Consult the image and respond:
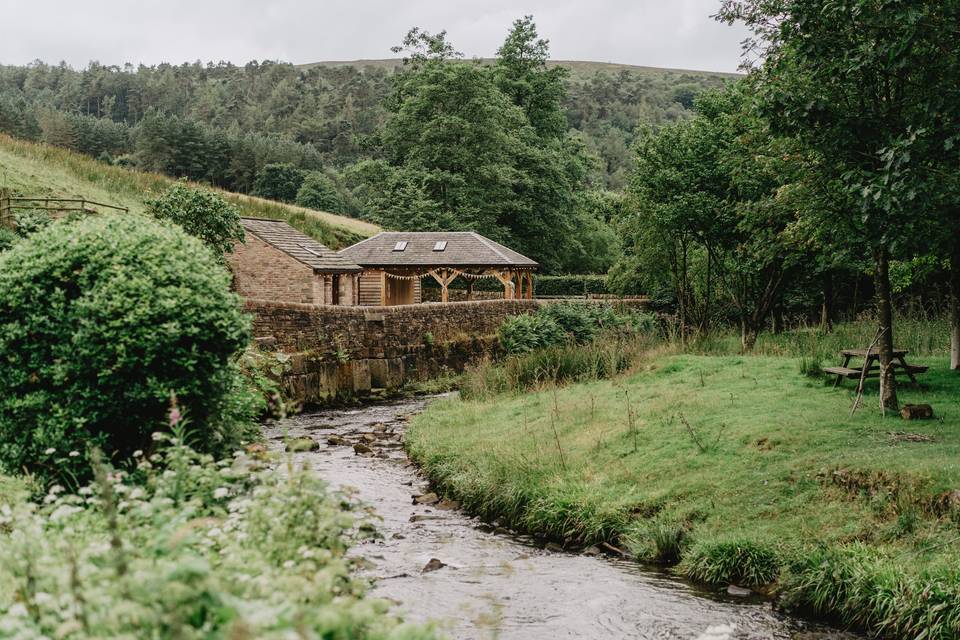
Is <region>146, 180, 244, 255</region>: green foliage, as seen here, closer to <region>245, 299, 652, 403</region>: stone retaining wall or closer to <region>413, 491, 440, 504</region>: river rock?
<region>245, 299, 652, 403</region>: stone retaining wall

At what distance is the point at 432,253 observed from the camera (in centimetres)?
3278

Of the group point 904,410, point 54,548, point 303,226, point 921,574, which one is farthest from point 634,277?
point 54,548

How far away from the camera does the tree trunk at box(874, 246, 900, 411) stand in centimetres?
1095

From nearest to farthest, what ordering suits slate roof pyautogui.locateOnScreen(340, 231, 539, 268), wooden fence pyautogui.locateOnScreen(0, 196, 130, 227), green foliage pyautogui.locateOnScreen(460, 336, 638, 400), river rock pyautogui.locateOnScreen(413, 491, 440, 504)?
river rock pyautogui.locateOnScreen(413, 491, 440, 504) < green foliage pyautogui.locateOnScreen(460, 336, 638, 400) < wooden fence pyautogui.locateOnScreen(0, 196, 130, 227) < slate roof pyautogui.locateOnScreen(340, 231, 539, 268)

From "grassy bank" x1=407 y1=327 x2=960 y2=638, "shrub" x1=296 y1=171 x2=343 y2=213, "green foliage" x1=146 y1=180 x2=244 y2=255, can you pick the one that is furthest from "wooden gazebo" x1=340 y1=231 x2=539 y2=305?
"shrub" x1=296 y1=171 x2=343 y2=213

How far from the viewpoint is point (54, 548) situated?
4328 mm

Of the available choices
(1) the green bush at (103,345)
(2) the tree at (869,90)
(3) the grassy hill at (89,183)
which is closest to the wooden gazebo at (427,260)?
(3) the grassy hill at (89,183)

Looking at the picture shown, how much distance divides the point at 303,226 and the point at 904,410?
1401 inches

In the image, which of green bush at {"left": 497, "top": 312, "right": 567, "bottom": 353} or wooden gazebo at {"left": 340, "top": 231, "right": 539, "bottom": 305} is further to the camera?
wooden gazebo at {"left": 340, "top": 231, "right": 539, "bottom": 305}

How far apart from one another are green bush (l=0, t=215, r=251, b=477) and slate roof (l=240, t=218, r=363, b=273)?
2191 centimetres

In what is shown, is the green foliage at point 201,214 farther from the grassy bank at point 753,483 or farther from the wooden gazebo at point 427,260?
the grassy bank at point 753,483

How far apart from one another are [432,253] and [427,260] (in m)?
0.43

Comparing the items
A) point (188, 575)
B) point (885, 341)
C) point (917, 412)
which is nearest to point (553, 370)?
point (885, 341)

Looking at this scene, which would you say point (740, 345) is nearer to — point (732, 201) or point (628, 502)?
point (732, 201)
